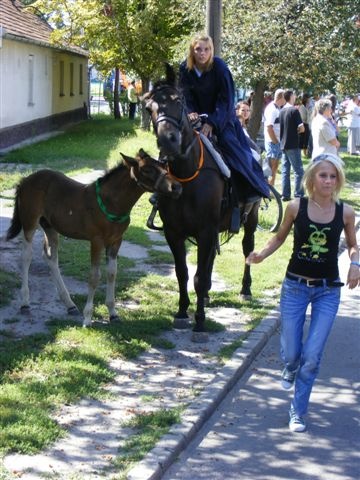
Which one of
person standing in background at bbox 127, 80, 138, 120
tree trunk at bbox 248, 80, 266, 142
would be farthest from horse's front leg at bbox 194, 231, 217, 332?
person standing in background at bbox 127, 80, 138, 120

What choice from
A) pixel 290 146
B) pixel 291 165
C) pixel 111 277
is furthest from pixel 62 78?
pixel 111 277

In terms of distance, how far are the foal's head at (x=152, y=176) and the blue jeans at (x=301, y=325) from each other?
5.63 ft

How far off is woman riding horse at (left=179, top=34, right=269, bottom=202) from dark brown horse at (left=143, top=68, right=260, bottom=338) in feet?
1.32

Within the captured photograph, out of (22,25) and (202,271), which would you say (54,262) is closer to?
(202,271)

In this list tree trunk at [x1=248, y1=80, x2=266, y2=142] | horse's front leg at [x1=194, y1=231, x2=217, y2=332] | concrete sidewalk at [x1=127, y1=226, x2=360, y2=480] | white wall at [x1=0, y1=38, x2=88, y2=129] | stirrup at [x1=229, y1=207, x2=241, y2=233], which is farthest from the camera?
white wall at [x1=0, y1=38, x2=88, y2=129]

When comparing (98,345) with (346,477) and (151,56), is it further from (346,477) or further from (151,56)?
(151,56)

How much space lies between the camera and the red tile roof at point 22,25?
27003 millimetres

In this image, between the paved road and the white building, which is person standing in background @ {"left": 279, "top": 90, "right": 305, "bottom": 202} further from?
the paved road

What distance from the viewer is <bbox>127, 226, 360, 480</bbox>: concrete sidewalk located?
18.2 ft

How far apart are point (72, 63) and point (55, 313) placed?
33.2 metres

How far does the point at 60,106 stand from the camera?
37312mm

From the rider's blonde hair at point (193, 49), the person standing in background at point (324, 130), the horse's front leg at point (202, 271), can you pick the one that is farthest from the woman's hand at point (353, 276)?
the person standing in background at point (324, 130)

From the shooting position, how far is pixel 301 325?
20.5ft

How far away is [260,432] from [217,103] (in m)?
3.58
